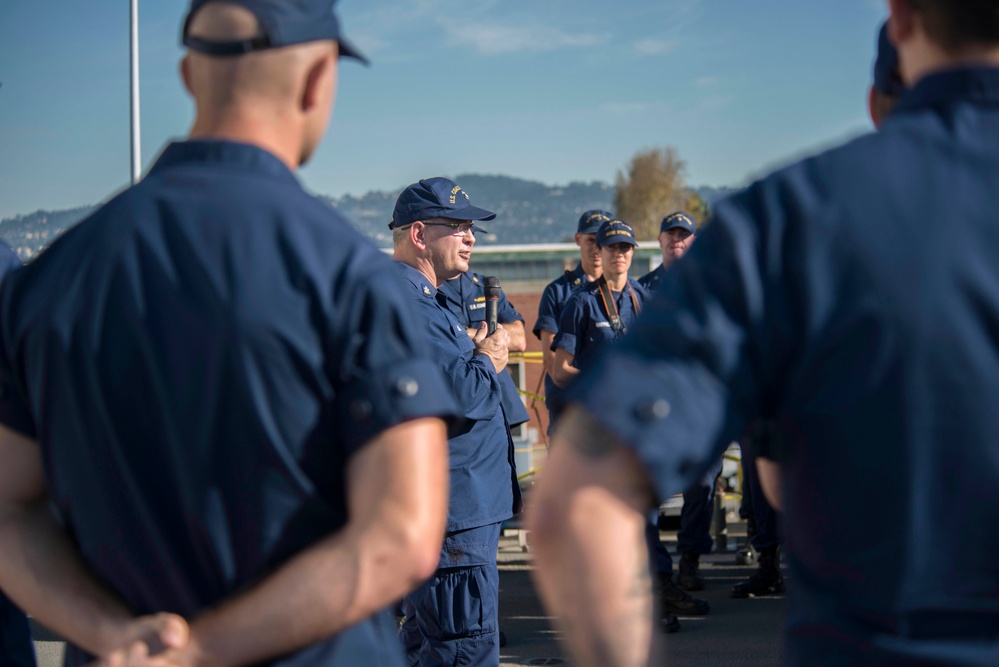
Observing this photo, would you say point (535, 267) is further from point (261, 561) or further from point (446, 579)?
point (261, 561)

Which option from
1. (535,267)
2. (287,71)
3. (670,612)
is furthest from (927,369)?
(535,267)

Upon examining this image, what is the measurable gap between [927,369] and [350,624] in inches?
34.5

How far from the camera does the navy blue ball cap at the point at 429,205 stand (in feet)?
15.9

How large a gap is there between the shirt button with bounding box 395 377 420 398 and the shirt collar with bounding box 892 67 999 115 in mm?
A: 787

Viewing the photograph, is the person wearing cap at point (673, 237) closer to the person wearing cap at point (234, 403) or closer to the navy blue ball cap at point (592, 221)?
the navy blue ball cap at point (592, 221)

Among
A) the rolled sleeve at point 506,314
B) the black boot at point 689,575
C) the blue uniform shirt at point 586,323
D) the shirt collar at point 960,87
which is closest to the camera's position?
the shirt collar at point 960,87

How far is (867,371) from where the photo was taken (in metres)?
1.23

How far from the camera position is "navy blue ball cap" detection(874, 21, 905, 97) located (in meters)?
1.68

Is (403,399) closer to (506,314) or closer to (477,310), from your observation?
(477,310)

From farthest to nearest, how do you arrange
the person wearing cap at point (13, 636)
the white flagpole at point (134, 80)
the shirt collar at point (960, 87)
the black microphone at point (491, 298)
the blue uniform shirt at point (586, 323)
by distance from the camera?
the white flagpole at point (134, 80) < the blue uniform shirt at point (586, 323) < the black microphone at point (491, 298) < the person wearing cap at point (13, 636) < the shirt collar at point (960, 87)

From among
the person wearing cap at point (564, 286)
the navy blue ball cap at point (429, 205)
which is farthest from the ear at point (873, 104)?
the person wearing cap at point (564, 286)

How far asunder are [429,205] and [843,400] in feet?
12.3

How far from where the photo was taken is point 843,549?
1.27 meters

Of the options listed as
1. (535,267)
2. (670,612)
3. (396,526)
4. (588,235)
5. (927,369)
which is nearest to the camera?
(927,369)
